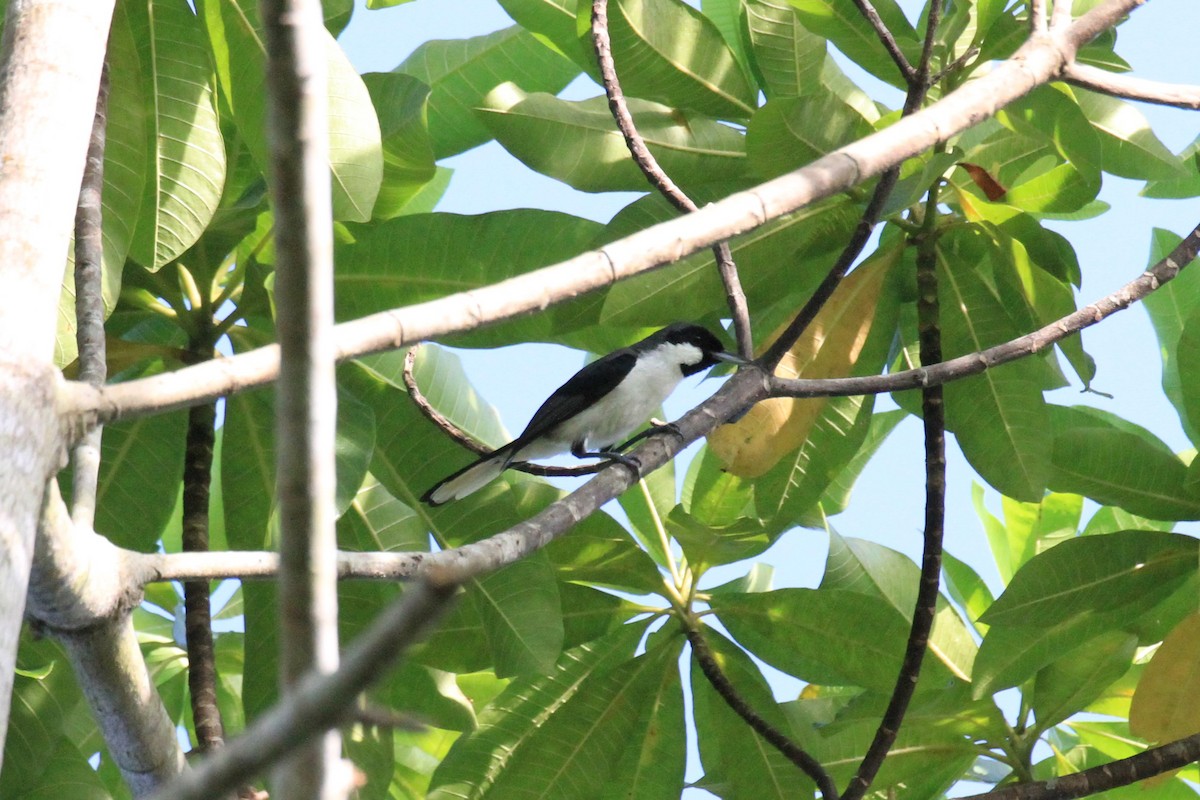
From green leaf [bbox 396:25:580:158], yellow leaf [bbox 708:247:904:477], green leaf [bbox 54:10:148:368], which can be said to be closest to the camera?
green leaf [bbox 54:10:148:368]

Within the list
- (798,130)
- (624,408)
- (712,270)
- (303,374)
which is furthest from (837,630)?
(303,374)

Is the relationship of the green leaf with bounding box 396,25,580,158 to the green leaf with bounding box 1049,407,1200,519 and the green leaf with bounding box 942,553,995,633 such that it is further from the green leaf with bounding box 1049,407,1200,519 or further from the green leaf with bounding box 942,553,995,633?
the green leaf with bounding box 942,553,995,633

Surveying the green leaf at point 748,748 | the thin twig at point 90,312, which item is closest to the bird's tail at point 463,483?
the green leaf at point 748,748

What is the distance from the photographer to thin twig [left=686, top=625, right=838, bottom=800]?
2.84 meters

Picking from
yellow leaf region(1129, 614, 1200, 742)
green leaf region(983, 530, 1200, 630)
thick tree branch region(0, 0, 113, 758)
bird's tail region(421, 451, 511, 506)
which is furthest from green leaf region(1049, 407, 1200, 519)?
thick tree branch region(0, 0, 113, 758)

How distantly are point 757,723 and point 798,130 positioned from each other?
1434 mm

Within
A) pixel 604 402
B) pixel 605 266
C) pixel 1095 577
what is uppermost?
pixel 604 402

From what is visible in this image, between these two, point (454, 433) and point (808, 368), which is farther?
point (808, 368)

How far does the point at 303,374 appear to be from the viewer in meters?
0.77

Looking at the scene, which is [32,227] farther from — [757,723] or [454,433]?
[757,723]

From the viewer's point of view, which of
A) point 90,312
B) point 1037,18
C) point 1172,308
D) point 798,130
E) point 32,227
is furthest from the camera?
point 1172,308

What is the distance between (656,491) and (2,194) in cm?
290

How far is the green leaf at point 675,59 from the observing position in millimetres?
3180

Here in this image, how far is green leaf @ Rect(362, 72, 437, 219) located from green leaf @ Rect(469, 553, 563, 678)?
1.04 meters
